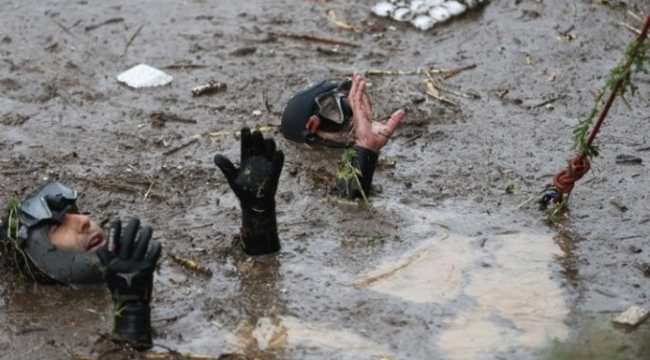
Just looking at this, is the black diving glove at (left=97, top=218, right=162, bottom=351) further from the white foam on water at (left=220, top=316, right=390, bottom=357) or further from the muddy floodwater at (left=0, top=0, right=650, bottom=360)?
the white foam on water at (left=220, top=316, right=390, bottom=357)

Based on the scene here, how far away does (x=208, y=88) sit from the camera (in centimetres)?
773

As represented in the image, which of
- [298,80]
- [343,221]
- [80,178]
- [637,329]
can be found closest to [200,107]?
[298,80]

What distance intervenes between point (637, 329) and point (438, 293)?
2.85 ft

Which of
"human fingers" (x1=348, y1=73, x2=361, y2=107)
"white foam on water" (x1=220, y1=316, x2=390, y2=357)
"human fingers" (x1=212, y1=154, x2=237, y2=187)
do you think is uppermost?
"human fingers" (x1=212, y1=154, x2=237, y2=187)

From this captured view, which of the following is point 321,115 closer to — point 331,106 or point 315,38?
point 331,106

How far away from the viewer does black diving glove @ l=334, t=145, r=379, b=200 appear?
6199 millimetres

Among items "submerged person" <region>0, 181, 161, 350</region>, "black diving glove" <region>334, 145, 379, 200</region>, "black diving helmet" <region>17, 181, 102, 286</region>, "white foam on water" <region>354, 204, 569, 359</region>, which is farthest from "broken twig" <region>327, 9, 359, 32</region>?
"black diving helmet" <region>17, 181, 102, 286</region>

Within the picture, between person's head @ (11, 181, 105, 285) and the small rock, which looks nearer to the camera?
person's head @ (11, 181, 105, 285)

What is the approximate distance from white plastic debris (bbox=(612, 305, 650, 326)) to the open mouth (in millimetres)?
2245

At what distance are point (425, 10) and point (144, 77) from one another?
212cm

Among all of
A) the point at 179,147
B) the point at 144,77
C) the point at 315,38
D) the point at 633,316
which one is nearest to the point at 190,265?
the point at 179,147

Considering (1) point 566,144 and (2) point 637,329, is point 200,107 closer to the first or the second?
(1) point 566,144

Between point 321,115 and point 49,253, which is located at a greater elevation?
point 49,253

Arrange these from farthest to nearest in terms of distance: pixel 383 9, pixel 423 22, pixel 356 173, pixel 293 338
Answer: pixel 383 9 < pixel 423 22 < pixel 356 173 < pixel 293 338
